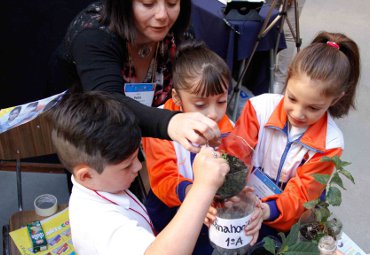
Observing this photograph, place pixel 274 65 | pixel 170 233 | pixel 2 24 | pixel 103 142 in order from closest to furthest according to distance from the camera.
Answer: pixel 170 233 < pixel 103 142 < pixel 2 24 < pixel 274 65

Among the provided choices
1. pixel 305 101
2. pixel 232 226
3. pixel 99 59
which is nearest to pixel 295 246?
pixel 232 226

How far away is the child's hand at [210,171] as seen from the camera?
2.82ft

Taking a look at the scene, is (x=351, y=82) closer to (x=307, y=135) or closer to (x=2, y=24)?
(x=307, y=135)

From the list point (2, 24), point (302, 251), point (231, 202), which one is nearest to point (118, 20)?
point (231, 202)

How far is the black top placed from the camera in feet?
3.75

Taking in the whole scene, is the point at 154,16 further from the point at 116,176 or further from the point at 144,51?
the point at 116,176

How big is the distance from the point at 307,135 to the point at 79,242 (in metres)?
0.77

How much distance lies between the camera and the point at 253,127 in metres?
1.43

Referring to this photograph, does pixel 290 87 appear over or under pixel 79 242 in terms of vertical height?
over

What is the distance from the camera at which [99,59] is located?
50.3 inches

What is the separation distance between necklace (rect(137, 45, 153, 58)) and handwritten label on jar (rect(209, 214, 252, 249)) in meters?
0.73

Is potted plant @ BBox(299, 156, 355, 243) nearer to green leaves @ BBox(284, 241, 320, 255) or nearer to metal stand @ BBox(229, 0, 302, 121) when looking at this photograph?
green leaves @ BBox(284, 241, 320, 255)

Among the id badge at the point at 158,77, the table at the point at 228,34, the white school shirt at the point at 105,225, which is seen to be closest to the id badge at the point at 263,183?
the white school shirt at the point at 105,225

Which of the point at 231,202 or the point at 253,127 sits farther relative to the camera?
the point at 253,127
